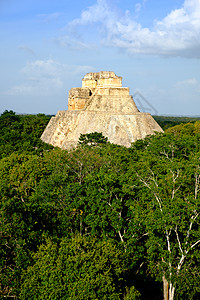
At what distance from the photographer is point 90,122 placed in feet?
119

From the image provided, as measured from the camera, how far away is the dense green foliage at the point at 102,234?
12930mm

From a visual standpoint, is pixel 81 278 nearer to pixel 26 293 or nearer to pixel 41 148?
pixel 26 293

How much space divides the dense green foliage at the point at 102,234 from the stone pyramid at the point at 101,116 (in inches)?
551

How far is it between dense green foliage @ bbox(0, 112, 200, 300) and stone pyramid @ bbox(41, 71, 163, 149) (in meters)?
14.0

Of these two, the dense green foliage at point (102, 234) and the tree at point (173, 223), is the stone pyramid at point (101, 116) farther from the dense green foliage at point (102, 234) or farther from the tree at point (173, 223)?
the tree at point (173, 223)

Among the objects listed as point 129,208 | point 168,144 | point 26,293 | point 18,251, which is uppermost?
point 168,144

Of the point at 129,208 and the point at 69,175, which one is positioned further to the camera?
the point at 69,175

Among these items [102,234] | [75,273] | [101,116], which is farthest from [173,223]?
[101,116]

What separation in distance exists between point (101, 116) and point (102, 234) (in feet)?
70.0

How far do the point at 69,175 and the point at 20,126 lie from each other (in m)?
38.3

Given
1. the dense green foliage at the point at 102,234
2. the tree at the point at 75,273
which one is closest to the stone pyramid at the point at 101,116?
the dense green foliage at the point at 102,234

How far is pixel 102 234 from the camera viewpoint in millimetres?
16203

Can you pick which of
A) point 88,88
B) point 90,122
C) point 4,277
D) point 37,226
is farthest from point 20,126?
point 4,277

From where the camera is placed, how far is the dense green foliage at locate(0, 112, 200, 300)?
509 inches
